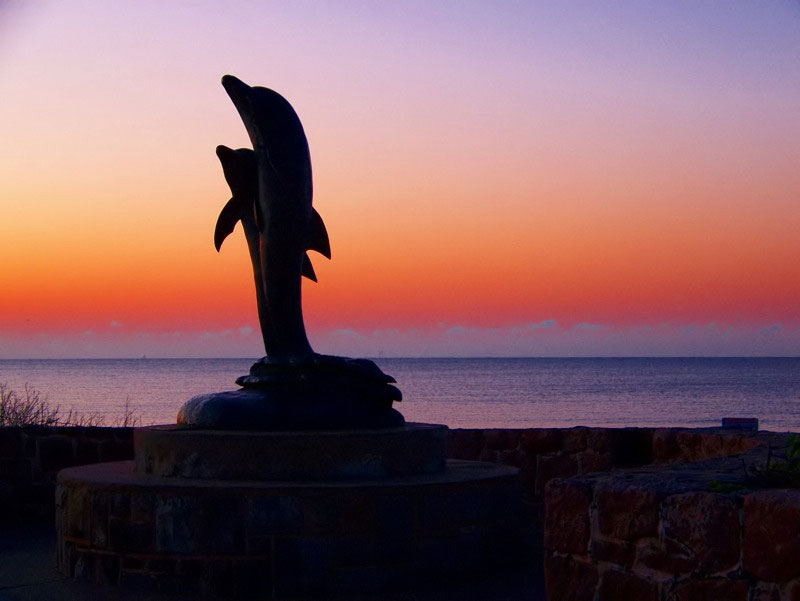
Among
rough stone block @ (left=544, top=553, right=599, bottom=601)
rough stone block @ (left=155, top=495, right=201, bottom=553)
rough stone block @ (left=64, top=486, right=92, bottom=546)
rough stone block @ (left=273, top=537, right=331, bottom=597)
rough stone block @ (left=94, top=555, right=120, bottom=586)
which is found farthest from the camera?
rough stone block @ (left=64, top=486, right=92, bottom=546)

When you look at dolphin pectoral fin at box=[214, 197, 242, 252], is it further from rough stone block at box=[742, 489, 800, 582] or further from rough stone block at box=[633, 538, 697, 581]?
rough stone block at box=[742, 489, 800, 582]

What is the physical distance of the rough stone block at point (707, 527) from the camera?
3.27 meters

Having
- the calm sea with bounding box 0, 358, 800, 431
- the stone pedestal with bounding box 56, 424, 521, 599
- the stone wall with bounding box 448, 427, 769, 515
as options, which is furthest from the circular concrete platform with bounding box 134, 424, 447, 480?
the calm sea with bounding box 0, 358, 800, 431

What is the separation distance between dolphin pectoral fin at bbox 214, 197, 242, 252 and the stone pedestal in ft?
5.96

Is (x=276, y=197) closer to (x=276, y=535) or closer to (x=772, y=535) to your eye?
(x=276, y=535)

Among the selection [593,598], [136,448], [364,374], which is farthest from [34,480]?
[593,598]

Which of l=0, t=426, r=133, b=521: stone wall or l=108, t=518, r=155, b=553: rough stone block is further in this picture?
l=0, t=426, r=133, b=521: stone wall

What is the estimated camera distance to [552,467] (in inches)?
324

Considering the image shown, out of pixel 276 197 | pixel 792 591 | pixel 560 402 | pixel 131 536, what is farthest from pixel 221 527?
pixel 560 402

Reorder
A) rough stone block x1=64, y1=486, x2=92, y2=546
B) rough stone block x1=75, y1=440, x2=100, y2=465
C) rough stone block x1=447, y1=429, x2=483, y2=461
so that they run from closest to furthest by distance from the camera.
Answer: rough stone block x1=64, y1=486, x2=92, y2=546 < rough stone block x1=447, y1=429, x2=483, y2=461 < rough stone block x1=75, y1=440, x2=100, y2=465

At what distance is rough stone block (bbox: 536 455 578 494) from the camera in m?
8.17

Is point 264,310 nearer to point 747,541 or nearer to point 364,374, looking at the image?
point 364,374

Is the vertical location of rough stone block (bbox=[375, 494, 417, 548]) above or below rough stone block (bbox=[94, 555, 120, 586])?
above

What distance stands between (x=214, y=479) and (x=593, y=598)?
3262 mm
